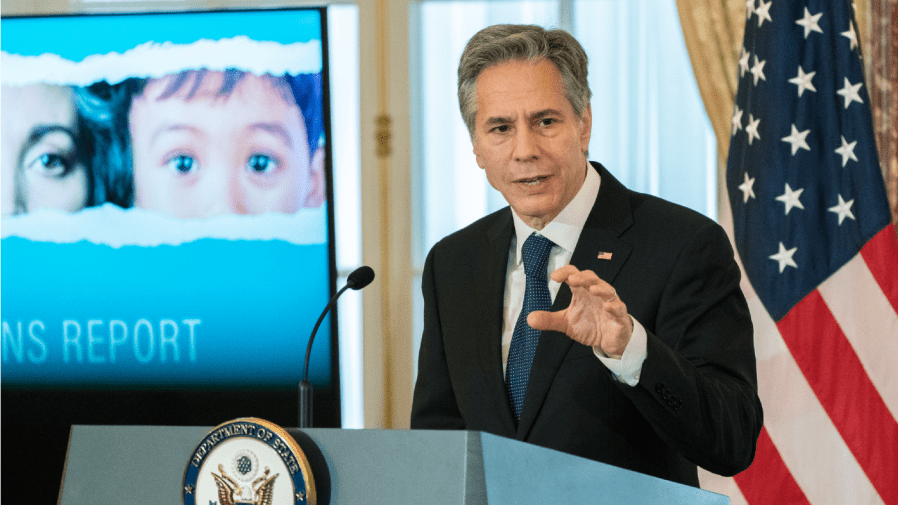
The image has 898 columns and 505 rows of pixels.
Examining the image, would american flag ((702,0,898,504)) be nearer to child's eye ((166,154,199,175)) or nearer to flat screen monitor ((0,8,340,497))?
flat screen monitor ((0,8,340,497))

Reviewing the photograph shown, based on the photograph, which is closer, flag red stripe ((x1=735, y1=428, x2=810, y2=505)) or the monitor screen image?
flag red stripe ((x1=735, y1=428, x2=810, y2=505))

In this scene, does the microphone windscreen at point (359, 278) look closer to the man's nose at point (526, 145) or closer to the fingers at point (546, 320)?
the man's nose at point (526, 145)

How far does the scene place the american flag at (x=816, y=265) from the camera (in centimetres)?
299

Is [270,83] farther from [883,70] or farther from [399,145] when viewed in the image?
[883,70]

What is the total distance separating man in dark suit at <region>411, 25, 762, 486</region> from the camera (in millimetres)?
1392

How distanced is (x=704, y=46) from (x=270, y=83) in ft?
5.91

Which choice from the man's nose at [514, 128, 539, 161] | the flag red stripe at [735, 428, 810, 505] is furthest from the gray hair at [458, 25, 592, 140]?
the flag red stripe at [735, 428, 810, 505]

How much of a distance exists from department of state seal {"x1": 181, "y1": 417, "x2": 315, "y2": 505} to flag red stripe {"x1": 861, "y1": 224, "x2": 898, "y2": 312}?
8.93 feet

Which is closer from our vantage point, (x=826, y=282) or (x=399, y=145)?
(x=826, y=282)

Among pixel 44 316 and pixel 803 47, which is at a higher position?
pixel 803 47

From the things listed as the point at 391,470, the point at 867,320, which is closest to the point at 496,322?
the point at 391,470

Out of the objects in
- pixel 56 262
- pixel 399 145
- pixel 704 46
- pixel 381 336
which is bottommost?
pixel 381 336

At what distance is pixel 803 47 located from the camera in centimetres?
310

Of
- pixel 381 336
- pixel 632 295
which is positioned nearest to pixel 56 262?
pixel 381 336
